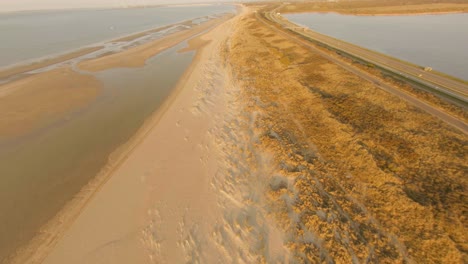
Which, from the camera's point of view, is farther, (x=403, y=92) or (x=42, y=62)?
(x=42, y=62)

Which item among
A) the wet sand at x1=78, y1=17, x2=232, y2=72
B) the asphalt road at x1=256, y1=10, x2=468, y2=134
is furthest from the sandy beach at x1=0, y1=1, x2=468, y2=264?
the wet sand at x1=78, y1=17, x2=232, y2=72

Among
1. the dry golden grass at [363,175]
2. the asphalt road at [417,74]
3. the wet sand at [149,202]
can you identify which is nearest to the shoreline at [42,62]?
the wet sand at [149,202]

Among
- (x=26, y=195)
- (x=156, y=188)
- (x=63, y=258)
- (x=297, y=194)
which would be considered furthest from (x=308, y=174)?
(x=26, y=195)

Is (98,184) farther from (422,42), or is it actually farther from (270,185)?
(422,42)

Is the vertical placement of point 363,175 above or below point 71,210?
above

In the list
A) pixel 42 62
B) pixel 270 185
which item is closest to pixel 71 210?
pixel 270 185

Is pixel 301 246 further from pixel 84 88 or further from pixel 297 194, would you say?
pixel 84 88

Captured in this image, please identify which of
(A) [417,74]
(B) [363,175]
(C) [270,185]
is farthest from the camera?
(A) [417,74]

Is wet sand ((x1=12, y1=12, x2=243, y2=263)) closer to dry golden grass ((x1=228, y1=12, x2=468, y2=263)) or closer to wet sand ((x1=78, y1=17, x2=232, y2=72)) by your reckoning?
dry golden grass ((x1=228, y1=12, x2=468, y2=263))
